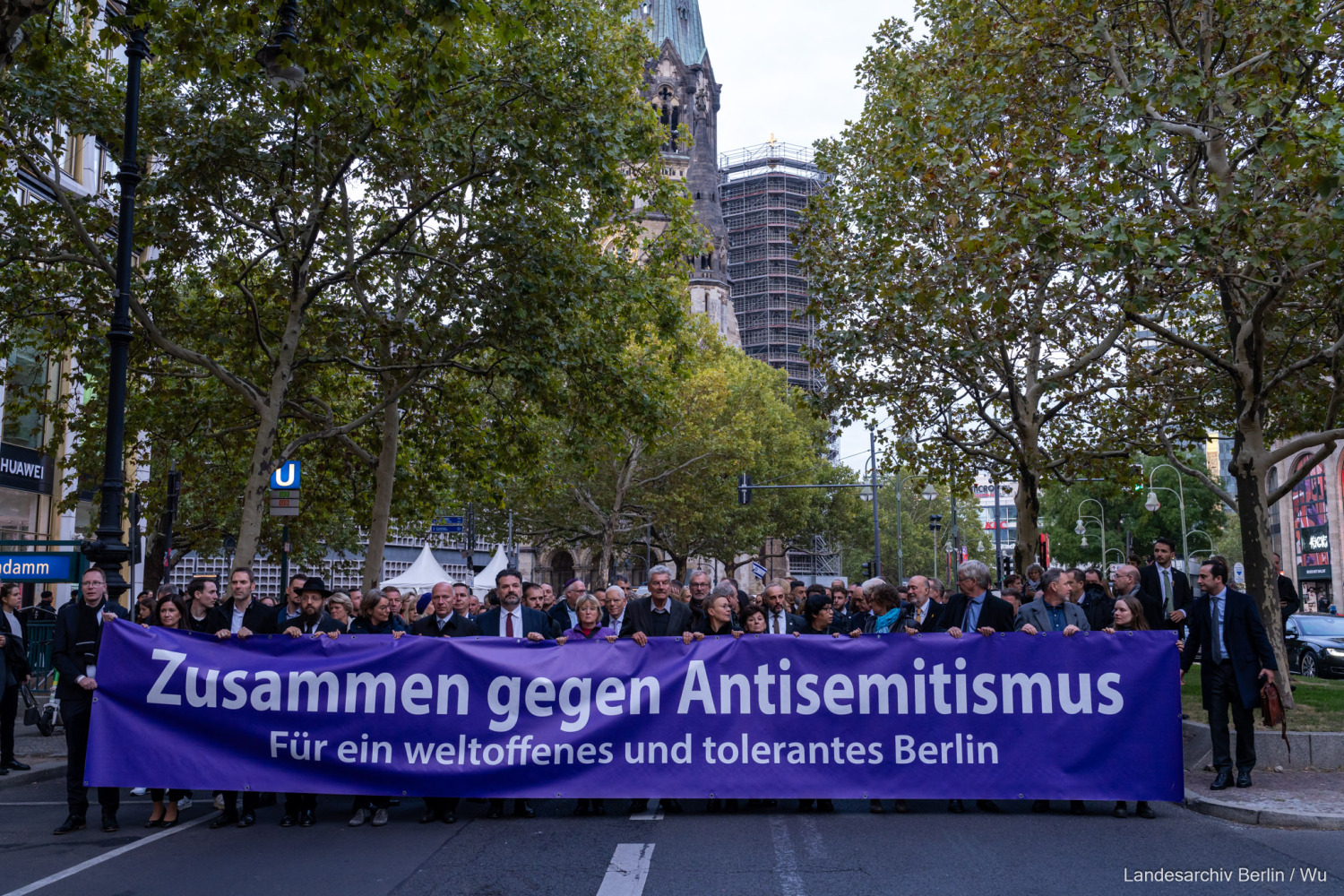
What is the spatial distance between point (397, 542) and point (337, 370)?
3946 cm

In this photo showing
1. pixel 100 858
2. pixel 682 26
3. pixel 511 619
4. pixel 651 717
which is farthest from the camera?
pixel 682 26

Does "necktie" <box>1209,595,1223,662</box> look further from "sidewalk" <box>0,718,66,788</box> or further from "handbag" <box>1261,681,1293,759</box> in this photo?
"sidewalk" <box>0,718,66,788</box>

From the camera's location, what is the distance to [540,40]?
17844 mm

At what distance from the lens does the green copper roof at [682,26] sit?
111375 mm

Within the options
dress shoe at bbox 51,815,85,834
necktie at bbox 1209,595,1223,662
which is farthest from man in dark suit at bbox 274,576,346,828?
necktie at bbox 1209,595,1223,662

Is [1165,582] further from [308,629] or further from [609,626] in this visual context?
[308,629]

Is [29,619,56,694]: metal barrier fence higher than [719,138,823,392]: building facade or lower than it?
lower

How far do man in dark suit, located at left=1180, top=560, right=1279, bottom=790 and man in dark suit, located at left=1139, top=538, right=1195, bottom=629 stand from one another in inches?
70.3

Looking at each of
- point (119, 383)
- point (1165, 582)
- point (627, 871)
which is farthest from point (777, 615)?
point (119, 383)

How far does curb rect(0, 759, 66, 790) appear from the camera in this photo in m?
11.1

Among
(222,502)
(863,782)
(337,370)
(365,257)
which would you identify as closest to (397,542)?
(222,502)

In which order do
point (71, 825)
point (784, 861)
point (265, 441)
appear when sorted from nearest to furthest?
point (784, 861) < point (71, 825) < point (265, 441)

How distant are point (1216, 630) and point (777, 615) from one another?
3.76m

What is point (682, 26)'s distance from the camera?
113500 millimetres
